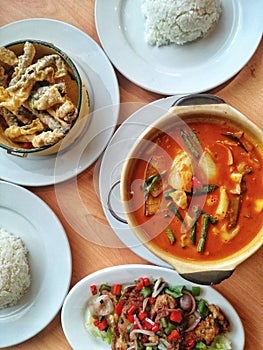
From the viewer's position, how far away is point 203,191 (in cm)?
192

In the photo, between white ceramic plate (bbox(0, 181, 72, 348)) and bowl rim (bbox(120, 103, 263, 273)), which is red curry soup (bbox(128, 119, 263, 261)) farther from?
white ceramic plate (bbox(0, 181, 72, 348))

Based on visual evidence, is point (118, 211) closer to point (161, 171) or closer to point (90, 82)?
point (161, 171)

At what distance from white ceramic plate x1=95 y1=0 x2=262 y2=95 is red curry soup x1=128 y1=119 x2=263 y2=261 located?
241 millimetres

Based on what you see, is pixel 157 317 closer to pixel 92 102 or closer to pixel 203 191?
pixel 203 191

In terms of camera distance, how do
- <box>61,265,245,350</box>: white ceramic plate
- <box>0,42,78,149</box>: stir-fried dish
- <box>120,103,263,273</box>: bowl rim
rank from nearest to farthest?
<box>120,103,263,273</box>: bowl rim
<box>0,42,78,149</box>: stir-fried dish
<box>61,265,245,350</box>: white ceramic plate

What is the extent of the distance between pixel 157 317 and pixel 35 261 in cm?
49

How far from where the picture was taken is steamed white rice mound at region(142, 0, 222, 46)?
2082mm

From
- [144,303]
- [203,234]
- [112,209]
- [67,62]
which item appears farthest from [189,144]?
[144,303]

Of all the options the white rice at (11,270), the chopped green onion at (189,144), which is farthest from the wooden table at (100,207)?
the chopped green onion at (189,144)

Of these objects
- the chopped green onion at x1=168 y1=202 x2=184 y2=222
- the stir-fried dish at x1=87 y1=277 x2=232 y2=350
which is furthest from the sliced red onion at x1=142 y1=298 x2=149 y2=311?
the chopped green onion at x1=168 y1=202 x2=184 y2=222

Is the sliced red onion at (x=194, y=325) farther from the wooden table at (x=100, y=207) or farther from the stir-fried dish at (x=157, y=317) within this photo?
the wooden table at (x=100, y=207)

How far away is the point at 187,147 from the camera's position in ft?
6.39

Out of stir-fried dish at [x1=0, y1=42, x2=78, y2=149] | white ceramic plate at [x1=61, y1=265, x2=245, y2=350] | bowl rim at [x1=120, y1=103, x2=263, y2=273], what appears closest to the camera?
bowl rim at [x1=120, y1=103, x2=263, y2=273]

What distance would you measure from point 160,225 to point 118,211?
0.24 meters
